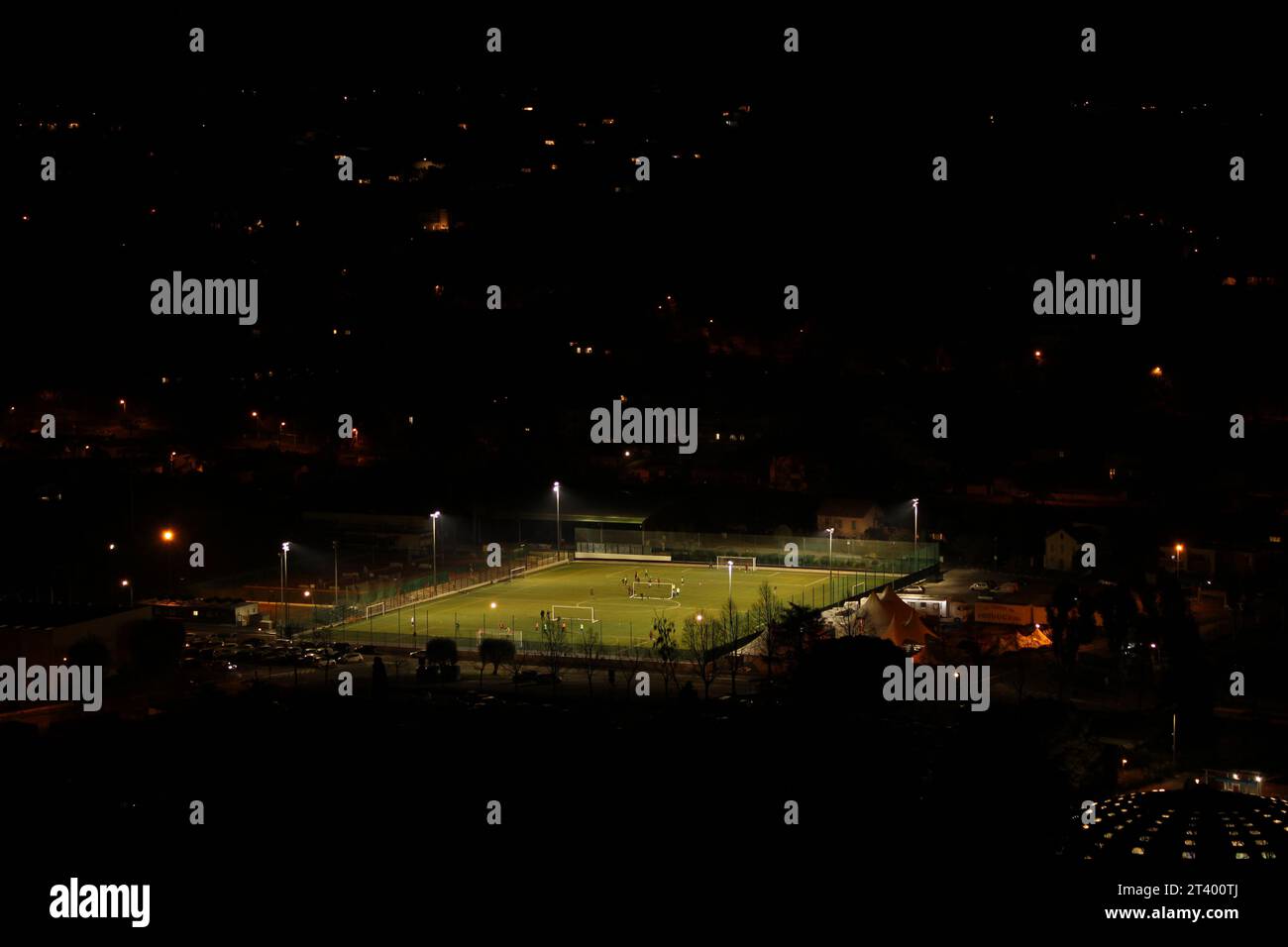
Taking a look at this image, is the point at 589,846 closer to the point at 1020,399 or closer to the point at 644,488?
the point at 644,488

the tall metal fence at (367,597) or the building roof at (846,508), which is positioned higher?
the building roof at (846,508)

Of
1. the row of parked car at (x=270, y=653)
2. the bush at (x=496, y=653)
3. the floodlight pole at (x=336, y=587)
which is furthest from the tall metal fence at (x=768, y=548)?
the row of parked car at (x=270, y=653)

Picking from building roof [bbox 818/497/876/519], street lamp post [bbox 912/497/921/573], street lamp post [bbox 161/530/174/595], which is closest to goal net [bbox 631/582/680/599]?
street lamp post [bbox 912/497/921/573]

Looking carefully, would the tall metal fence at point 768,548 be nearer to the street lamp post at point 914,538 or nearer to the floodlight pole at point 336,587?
the street lamp post at point 914,538
